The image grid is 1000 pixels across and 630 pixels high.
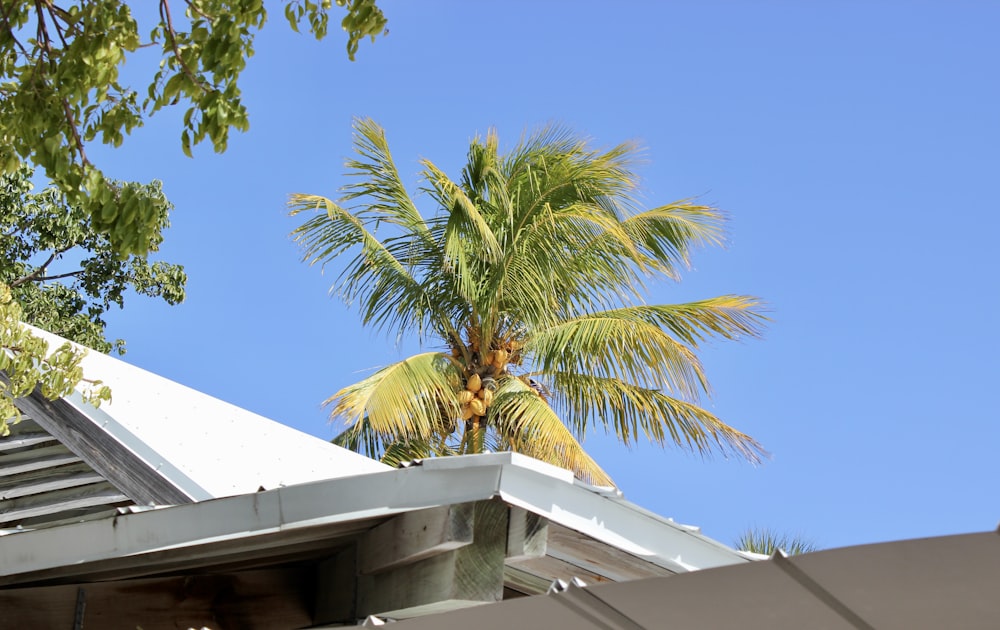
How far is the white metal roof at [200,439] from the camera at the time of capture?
5844mm

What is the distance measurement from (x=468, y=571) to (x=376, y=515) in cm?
34

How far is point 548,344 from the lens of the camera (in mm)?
14711

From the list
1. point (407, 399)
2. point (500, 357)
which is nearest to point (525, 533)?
point (407, 399)

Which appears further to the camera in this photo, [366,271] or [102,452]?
[366,271]

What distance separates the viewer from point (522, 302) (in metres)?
14.9

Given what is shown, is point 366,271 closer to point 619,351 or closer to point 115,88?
point 619,351

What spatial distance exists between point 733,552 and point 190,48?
3.12 metres

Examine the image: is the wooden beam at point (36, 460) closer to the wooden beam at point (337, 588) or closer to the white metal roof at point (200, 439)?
the white metal roof at point (200, 439)

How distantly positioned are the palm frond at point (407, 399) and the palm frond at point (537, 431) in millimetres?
603

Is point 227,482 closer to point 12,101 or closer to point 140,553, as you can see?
→ point 12,101

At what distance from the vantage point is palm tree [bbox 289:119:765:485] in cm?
1406

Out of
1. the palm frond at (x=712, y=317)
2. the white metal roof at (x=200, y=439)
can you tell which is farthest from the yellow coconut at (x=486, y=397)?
the white metal roof at (x=200, y=439)

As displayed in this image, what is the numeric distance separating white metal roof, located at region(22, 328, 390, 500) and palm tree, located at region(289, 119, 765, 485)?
565 cm

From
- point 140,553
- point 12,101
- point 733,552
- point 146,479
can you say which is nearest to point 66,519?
point 146,479
